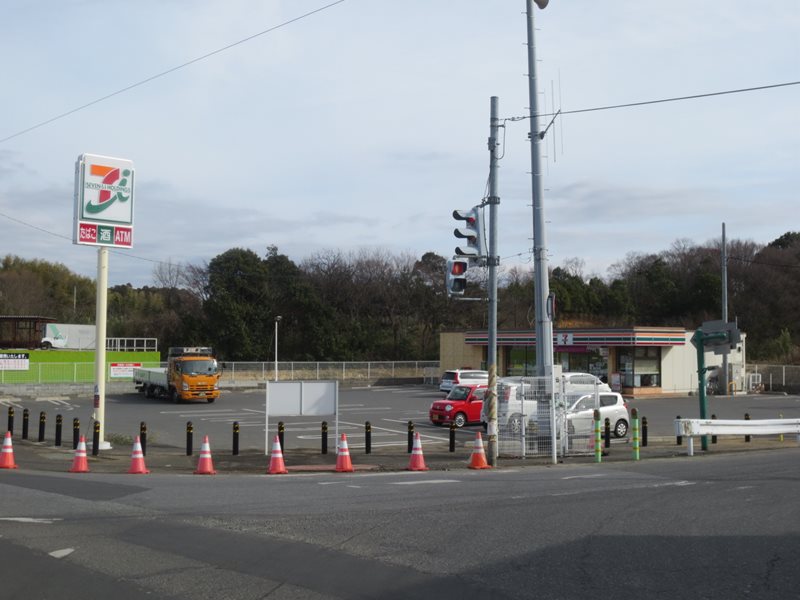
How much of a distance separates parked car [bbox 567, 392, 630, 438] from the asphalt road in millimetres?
7261

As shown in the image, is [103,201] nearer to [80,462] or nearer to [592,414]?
[80,462]

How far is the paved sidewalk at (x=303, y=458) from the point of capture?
18594 mm

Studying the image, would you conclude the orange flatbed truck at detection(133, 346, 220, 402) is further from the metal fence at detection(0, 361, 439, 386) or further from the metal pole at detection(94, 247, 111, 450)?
the metal pole at detection(94, 247, 111, 450)

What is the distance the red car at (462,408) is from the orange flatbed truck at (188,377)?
1714cm

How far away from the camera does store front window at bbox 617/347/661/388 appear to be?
5006 centimetres

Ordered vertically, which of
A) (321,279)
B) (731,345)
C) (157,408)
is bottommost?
(157,408)

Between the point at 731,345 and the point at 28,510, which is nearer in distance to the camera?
the point at 28,510

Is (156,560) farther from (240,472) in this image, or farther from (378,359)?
(378,359)

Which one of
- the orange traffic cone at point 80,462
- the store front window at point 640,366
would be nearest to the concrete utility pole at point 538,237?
the orange traffic cone at point 80,462

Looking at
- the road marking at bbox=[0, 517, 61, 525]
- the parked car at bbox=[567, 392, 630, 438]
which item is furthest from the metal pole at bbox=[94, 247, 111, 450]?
the parked car at bbox=[567, 392, 630, 438]

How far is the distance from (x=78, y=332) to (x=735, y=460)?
58.7 m

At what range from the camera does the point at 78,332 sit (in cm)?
6681

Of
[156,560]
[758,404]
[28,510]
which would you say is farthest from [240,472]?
[758,404]

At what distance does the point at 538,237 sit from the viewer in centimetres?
2150
